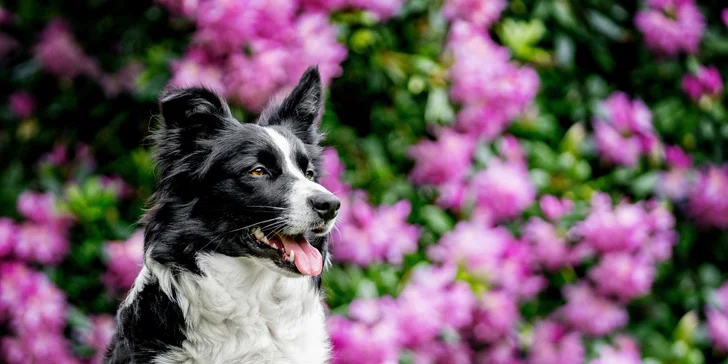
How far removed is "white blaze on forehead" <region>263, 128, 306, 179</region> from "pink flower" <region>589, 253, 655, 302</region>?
7.88 ft

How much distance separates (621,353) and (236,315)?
273 centimetres

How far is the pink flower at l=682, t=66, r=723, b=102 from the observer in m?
5.77

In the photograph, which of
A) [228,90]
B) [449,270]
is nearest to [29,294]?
[228,90]

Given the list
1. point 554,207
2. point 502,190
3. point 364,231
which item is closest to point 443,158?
point 502,190

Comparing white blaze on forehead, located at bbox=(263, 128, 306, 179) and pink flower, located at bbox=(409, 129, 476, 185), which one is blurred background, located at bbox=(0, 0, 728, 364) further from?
white blaze on forehead, located at bbox=(263, 128, 306, 179)

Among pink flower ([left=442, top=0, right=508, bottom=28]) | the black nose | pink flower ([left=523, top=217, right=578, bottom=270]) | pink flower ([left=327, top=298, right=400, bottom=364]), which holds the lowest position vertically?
pink flower ([left=523, top=217, right=578, bottom=270])

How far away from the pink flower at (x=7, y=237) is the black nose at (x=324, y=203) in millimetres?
2133

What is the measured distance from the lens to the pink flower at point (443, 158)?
16.0 feet

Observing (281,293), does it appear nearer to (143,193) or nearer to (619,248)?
(143,193)

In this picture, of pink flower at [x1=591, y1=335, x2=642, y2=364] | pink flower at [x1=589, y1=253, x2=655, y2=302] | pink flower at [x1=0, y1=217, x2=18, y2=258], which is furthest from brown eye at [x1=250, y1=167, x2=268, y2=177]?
pink flower at [x1=591, y1=335, x2=642, y2=364]

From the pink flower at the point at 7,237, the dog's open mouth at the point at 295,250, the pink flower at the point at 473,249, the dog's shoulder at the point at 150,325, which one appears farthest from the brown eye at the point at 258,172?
the pink flower at the point at 7,237

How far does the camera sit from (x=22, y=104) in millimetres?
4914

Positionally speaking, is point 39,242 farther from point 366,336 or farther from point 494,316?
point 494,316

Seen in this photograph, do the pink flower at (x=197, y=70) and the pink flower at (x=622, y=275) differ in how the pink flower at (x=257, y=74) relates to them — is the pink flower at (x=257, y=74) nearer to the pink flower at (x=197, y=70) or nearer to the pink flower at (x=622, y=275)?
the pink flower at (x=197, y=70)
